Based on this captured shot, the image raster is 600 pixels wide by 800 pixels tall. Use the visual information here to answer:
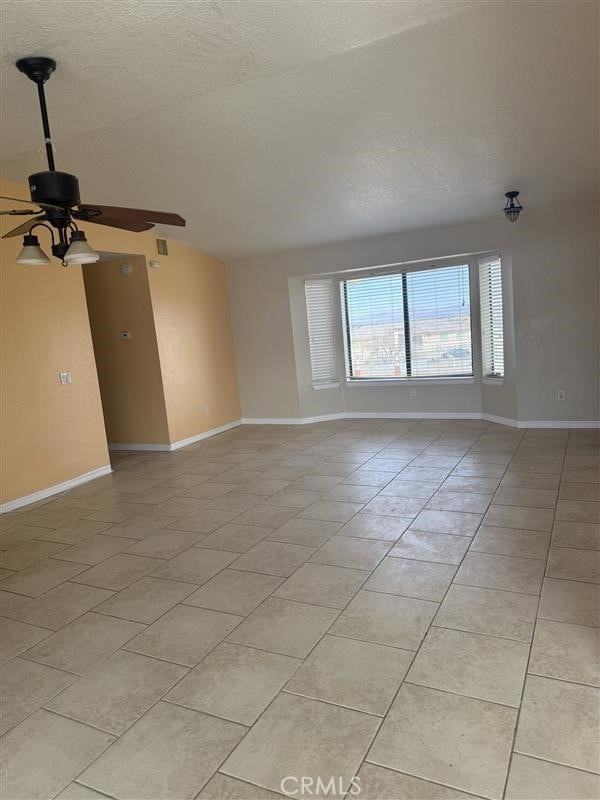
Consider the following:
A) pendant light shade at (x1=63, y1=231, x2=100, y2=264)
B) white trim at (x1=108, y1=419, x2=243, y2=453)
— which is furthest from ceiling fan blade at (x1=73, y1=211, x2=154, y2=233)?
white trim at (x1=108, y1=419, x2=243, y2=453)

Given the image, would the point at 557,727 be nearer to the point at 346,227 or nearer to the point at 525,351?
the point at 525,351

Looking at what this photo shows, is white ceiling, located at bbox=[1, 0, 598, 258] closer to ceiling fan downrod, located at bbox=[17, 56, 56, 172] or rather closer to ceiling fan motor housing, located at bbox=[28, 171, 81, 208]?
ceiling fan downrod, located at bbox=[17, 56, 56, 172]

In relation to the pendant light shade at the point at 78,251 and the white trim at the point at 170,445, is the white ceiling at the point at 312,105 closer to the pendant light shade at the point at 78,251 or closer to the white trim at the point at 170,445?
the pendant light shade at the point at 78,251

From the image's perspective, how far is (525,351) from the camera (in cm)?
602

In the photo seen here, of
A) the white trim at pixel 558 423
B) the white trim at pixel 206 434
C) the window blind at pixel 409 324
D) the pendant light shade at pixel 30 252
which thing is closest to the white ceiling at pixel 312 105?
the pendant light shade at pixel 30 252

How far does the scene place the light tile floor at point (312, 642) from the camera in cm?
172

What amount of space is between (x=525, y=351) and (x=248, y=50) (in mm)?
Answer: 4621

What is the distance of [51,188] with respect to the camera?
8.18 ft

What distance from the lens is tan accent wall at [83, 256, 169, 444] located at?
631 cm

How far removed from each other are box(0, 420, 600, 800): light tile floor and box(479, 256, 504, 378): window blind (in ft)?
7.12

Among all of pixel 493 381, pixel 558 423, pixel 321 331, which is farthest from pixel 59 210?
pixel 558 423

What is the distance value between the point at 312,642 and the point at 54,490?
366 centimetres

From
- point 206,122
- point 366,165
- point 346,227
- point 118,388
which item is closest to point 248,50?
point 206,122

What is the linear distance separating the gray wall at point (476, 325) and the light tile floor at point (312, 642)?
1.65m
